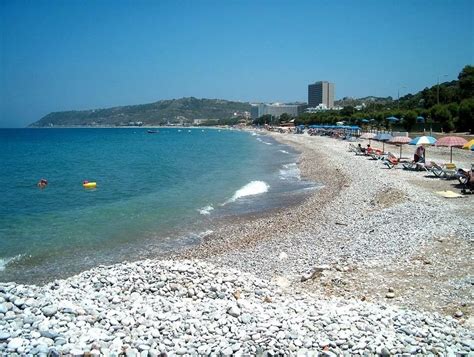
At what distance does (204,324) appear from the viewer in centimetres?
639

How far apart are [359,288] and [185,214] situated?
11.9 meters

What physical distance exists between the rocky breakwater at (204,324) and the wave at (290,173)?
2260cm

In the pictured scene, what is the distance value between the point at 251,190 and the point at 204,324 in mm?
19078

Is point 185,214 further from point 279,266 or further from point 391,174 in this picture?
point 391,174

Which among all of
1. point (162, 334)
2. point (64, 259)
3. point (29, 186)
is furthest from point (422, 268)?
point (29, 186)

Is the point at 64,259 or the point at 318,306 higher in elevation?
the point at 318,306

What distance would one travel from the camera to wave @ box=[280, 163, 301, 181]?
3065 cm

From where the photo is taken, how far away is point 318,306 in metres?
7.14

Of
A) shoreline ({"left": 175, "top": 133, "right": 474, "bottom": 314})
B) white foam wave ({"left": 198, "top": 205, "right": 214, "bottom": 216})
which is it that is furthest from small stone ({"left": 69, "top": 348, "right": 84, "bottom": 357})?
white foam wave ({"left": 198, "top": 205, "right": 214, "bottom": 216})

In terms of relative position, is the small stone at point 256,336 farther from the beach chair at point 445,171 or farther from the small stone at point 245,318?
the beach chair at point 445,171

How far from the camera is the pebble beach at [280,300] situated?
5797 millimetres

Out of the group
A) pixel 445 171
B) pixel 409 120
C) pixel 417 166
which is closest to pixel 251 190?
pixel 417 166

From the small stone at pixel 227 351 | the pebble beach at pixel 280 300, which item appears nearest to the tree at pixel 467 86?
the pebble beach at pixel 280 300

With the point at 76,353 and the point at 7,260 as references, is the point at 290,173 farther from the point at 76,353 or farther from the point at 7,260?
the point at 76,353
